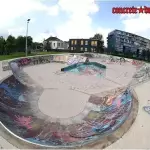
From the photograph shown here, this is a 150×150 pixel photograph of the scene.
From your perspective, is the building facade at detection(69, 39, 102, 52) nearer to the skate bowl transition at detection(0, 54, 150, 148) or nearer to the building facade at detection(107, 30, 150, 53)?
the building facade at detection(107, 30, 150, 53)

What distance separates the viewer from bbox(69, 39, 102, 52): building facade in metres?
68.2

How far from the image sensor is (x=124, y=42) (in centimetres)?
6125

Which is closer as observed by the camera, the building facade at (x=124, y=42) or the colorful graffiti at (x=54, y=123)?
the colorful graffiti at (x=54, y=123)

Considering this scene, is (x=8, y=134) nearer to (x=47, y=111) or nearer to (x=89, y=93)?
(x=47, y=111)

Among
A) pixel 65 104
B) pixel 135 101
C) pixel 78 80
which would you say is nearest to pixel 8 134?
pixel 65 104

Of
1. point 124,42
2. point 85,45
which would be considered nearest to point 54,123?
point 124,42

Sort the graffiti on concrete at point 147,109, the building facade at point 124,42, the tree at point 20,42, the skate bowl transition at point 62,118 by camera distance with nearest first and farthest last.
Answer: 1. the skate bowl transition at point 62,118
2. the graffiti on concrete at point 147,109
3. the tree at point 20,42
4. the building facade at point 124,42

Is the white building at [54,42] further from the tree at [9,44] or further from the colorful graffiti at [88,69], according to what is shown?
the colorful graffiti at [88,69]

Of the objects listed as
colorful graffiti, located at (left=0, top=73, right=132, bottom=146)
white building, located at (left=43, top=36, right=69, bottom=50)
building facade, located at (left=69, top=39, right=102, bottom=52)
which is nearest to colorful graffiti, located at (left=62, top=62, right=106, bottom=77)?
colorful graffiti, located at (left=0, top=73, right=132, bottom=146)

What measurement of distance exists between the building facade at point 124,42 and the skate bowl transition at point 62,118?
28.0m

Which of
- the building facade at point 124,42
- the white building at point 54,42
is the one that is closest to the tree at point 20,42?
the building facade at point 124,42

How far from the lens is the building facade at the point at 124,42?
60594mm

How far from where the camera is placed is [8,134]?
57.6 feet

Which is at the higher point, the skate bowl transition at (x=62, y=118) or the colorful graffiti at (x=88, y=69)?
the colorful graffiti at (x=88, y=69)
